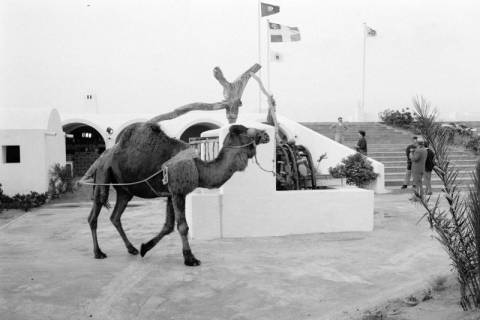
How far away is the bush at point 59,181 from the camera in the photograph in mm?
14898

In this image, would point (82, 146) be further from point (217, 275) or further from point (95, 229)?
point (217, 275)

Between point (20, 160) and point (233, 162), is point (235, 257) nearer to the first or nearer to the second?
point (233, 162)

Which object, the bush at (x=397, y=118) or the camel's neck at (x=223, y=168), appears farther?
the bush at (x=397, y=118)

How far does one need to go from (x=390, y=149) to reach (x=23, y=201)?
1457 centimetres

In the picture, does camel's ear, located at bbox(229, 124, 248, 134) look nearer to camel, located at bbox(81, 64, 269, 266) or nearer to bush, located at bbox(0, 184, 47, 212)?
camel, located at bbox(81, 64, 269, 266)

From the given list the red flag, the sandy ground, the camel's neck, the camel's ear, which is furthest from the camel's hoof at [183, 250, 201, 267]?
the red flag

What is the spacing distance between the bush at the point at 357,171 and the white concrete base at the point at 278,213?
6849 millimetres

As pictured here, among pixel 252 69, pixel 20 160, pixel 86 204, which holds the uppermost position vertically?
pixel 252 69

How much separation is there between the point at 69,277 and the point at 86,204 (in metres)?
8.38

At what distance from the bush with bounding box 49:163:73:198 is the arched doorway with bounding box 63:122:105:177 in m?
8.94

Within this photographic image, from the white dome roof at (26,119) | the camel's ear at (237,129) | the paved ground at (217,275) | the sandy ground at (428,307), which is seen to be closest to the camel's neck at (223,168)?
the camel's ear at (237,129)

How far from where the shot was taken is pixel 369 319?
390cm

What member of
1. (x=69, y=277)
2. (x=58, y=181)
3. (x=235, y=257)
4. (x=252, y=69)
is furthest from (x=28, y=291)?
(x=58, y=181)

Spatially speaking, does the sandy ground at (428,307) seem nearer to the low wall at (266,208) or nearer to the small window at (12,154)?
the low wall at (266,208)
